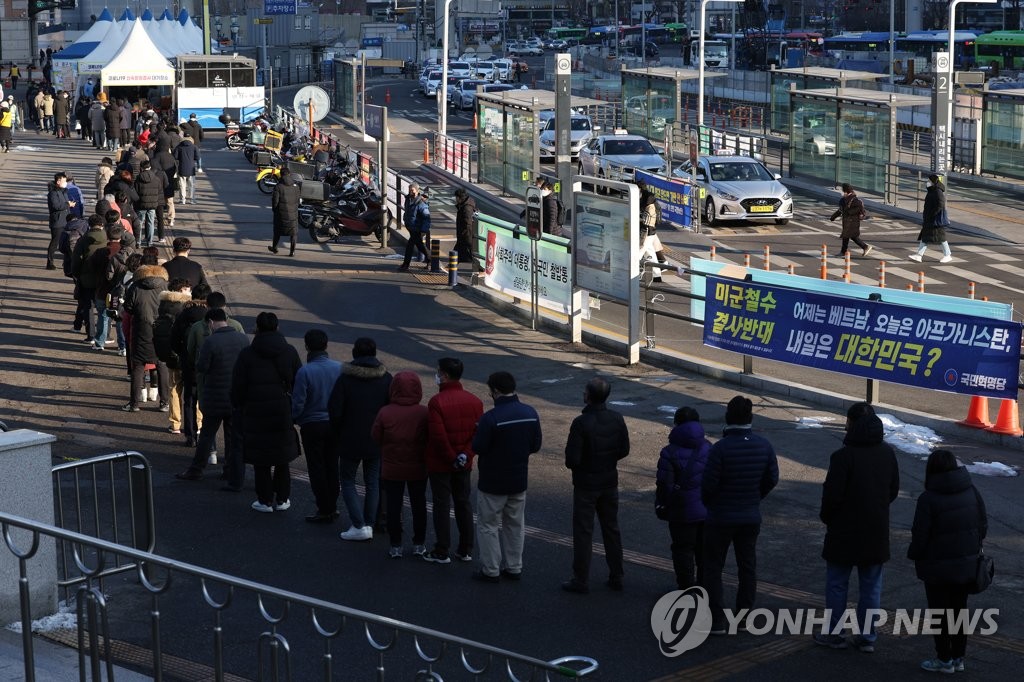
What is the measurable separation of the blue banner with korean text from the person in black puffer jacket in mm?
6487

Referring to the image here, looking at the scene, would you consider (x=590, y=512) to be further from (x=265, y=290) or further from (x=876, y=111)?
(x=876, y=111)

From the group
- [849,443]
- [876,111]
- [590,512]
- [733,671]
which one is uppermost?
[876,111]

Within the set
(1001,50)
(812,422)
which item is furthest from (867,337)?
(1001,50)

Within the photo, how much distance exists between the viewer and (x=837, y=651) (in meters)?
8.93

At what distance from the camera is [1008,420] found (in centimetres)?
1390

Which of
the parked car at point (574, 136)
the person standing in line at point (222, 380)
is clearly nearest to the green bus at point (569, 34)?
the parked car at point (574, 136)

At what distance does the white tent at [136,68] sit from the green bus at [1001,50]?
43.8m

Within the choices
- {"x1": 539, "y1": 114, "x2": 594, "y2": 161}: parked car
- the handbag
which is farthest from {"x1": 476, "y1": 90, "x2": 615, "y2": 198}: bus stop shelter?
the handbag

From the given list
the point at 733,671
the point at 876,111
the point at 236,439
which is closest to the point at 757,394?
the point at 236,439

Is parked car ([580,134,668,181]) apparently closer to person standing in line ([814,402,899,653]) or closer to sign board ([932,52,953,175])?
sign board ([932,52,953,175])

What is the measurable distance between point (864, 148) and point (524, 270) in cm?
1740

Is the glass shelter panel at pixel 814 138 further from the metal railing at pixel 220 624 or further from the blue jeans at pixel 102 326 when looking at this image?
the metal railing at pixel 220 624

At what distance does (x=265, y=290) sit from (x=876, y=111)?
715 inches

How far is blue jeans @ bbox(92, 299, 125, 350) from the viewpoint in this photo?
17.8m
